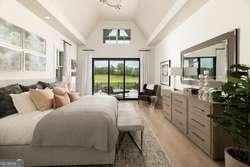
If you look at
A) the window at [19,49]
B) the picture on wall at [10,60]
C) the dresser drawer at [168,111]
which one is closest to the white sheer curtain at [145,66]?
the dresser drawer at [168,111]

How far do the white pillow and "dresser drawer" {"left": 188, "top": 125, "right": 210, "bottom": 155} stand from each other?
276 cm

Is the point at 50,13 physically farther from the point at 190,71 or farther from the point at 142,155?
the point at 142,155

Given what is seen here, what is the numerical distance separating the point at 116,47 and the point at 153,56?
73.4 inches

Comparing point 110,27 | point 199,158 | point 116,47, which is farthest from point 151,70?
point 199,158

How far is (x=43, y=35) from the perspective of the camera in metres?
5.38

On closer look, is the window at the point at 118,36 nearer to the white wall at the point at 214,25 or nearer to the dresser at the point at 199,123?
the white wall at the point at 214,25

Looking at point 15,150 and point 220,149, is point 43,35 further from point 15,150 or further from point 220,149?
point 220,149

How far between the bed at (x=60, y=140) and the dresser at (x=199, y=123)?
55.5 inches

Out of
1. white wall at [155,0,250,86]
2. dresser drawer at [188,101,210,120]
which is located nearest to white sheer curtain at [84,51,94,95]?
white wall at [155,0,250,86]

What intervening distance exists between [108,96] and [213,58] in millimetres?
2420

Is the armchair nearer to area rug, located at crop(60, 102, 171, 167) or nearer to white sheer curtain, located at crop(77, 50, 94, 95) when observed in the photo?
white sheer curtain, located at crop(77, 50, 94, 95)

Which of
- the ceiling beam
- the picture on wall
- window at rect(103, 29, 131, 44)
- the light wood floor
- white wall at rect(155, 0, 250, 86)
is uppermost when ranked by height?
window at rect(103, 29, 131, 44)

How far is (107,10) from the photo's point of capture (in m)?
8.05

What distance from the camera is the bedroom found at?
8.49 ft
